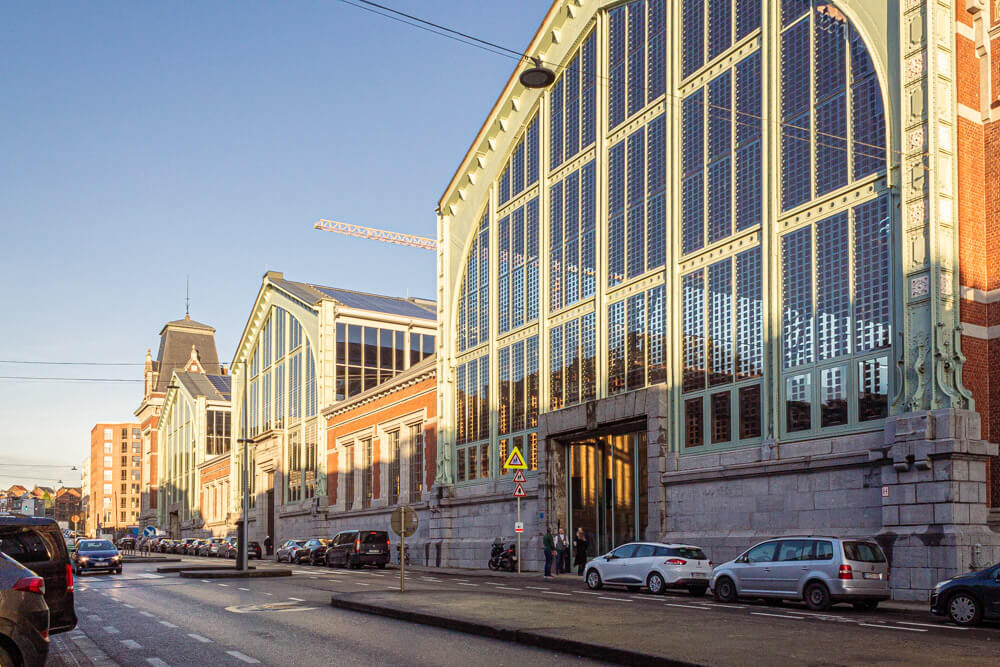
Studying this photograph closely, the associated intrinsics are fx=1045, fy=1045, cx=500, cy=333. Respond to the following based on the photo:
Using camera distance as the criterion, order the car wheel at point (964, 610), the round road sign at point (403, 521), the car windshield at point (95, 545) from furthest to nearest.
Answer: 1. the car windshield at point (95, 545)
2. the round road sign at point (403, 521)
3. the car wheel at point (964, 610)

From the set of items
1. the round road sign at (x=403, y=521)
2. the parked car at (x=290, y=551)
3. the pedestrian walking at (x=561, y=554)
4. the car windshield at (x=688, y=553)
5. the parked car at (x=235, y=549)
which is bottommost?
the parked car at (x=235, y=549)

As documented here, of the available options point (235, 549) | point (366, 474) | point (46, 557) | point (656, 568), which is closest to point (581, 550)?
point (656, 568)

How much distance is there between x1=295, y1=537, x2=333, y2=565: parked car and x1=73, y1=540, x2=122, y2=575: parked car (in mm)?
10762

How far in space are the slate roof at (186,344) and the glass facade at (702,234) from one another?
403 feet

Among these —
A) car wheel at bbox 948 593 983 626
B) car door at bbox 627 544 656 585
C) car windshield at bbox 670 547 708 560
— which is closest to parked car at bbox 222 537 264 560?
car door at bbox 627 544 656 585

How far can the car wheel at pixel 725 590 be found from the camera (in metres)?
22.6

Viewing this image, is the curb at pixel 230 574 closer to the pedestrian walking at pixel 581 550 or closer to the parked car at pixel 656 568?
the pedestrian walking at pixel 581 550

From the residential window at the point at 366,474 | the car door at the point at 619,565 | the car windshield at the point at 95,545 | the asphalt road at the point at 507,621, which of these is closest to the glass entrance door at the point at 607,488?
the car door at the point at 619,565

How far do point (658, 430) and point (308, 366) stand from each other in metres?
38.6

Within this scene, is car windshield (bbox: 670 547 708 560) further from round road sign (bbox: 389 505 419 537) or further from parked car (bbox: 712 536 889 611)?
round road sign (bbox: 389 505 419 537)

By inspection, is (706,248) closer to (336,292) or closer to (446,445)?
(446,445)

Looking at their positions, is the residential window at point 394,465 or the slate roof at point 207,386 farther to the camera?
the slate roof at point 207,386

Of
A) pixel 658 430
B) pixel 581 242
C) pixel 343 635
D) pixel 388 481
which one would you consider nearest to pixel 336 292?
pixel 388 481

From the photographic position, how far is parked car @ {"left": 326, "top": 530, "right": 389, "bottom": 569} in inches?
1740
